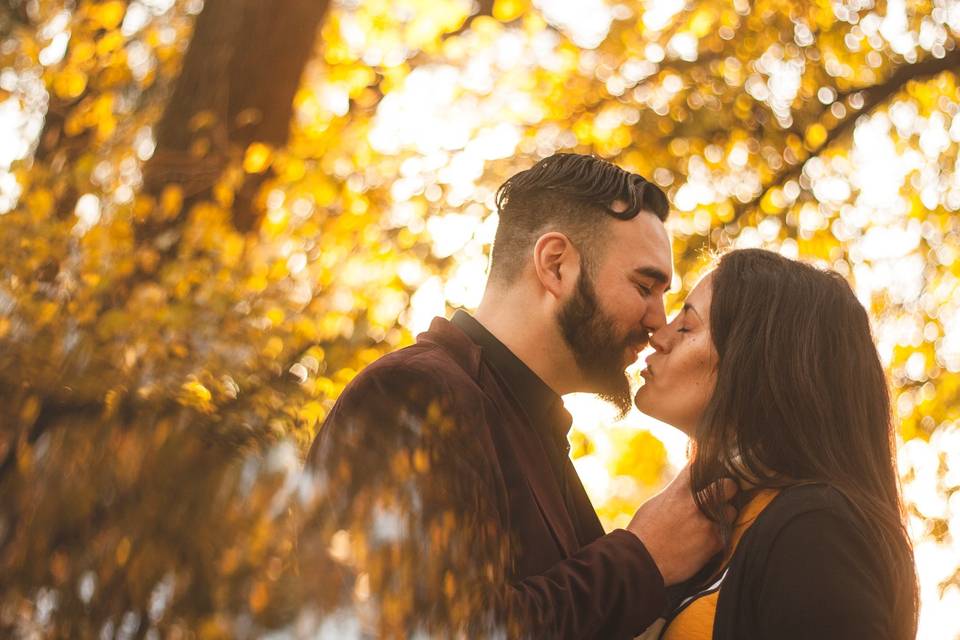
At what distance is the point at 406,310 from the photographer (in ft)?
21.5

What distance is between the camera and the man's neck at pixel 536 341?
317 centimetres

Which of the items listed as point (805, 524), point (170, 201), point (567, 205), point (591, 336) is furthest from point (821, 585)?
point (170, 201)

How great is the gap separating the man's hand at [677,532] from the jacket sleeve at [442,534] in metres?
0.09

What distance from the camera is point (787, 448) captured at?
2730 mm

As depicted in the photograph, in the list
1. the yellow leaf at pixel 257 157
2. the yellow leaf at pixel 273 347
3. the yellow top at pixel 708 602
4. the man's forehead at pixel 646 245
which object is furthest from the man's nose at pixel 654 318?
the yellow leaf at pixel 257 157

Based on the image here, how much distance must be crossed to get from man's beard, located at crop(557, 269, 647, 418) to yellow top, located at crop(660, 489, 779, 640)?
0.68 metres

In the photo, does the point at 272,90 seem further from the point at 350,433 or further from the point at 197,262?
the point at 350,433

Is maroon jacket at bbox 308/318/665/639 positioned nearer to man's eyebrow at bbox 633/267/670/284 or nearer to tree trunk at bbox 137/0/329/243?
man's eyebrow at bbox 633/267/670/284

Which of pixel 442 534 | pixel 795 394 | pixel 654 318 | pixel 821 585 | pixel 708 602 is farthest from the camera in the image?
pixel 654 318

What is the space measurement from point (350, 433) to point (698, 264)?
16.4 feet

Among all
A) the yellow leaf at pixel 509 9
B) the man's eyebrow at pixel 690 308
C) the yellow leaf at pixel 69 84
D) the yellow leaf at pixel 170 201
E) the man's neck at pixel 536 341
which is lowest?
the yellow leaf at pixel 170 201

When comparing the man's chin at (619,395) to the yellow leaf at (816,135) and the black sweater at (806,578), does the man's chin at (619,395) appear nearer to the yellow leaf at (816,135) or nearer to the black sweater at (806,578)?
the black sweater at (806,578)

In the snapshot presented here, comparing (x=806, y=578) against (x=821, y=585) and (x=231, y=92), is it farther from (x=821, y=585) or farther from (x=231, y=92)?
(x=231, y=92)

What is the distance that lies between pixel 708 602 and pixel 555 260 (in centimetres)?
117
